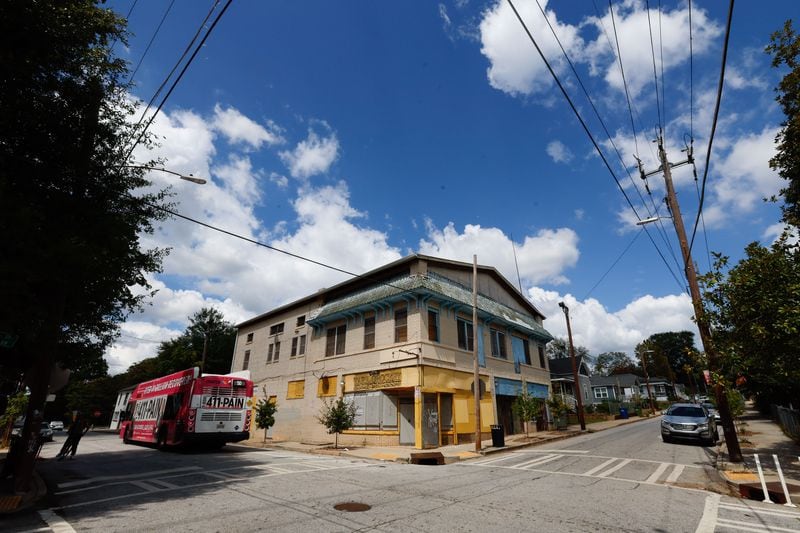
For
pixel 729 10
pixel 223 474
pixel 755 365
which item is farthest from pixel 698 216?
pixel 223 474

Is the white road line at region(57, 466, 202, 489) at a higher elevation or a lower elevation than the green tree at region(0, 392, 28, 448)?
lower

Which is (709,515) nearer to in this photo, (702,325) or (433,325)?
(702,325)

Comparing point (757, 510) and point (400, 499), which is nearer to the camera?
point (757, 510)

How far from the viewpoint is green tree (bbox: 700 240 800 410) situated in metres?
9.90

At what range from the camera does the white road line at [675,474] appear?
33.4ft

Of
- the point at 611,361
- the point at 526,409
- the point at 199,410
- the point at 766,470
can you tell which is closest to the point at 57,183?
the point at 199,410

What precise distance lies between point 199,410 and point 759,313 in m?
20.2

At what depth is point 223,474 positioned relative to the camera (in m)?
11.0

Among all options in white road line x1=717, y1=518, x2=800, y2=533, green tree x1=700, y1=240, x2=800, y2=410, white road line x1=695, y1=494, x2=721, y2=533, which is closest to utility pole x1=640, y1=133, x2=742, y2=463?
green tree x1=700, y1=240, x2=800, y2=410

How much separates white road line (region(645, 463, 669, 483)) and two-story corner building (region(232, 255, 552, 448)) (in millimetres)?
8974

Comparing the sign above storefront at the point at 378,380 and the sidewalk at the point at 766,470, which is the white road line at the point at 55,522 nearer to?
the sidewalk at the point at 766,470

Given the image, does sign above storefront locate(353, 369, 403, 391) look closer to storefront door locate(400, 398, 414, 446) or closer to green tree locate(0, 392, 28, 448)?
storefront door locate(400, 398, 414, 446)

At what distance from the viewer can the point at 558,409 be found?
2623cm

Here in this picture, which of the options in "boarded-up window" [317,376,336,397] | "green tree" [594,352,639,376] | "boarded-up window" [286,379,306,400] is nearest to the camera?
"boarded-up window" [317,376,336,397]
